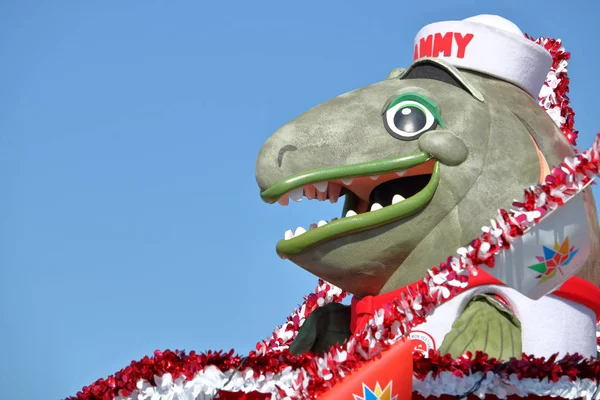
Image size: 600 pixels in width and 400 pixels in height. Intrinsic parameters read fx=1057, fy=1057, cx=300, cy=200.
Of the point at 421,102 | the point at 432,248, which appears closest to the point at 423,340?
the point at 432,248

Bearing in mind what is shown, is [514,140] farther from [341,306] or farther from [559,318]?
[341,306]

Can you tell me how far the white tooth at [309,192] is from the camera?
5369 mm

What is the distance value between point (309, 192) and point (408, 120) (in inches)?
24.8

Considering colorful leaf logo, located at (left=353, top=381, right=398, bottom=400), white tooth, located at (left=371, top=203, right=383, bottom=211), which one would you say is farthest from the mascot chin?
colorful leaf logo, located at (left=353, top=381, right=398, bottom=400)

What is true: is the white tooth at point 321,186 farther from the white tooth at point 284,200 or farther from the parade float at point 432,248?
the white tooth at point 284,200

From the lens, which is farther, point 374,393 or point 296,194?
point 296,194

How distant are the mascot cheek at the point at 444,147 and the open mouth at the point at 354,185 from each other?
42 millimetres

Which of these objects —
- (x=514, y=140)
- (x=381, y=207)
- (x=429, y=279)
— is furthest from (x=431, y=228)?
(x=429, y=279)

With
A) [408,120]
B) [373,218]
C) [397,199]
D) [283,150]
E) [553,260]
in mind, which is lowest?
[553,260]

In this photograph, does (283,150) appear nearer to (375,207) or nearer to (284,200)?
(284,200)

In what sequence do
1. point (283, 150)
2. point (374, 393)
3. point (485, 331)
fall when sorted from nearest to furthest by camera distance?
point (374, 393)
point (485, 331)
point (283, 150)

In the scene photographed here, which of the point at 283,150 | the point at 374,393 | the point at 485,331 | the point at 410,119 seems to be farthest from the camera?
the point at 410,119

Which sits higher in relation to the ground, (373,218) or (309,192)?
(309,192)

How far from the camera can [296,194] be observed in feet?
17.5
